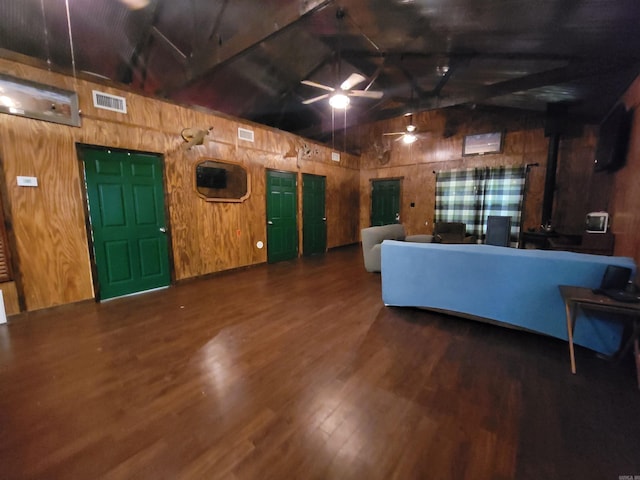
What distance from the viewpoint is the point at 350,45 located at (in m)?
4.44

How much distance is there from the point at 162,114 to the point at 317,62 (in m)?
3.22

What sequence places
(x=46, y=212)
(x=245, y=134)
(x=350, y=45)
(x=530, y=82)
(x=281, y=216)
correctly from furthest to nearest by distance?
(x=281, y=216)
(x=245, y=134)
(x=350, y=45)
(x=530, y=82)
(x=46, y=212)

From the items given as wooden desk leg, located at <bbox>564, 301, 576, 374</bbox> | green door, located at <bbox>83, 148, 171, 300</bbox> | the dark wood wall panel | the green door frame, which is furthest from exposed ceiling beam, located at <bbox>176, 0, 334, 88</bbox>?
the green door frame

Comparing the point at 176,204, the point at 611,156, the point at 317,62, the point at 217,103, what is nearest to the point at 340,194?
the point at 317,62

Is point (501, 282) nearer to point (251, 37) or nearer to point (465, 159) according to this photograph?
point (251, 37)

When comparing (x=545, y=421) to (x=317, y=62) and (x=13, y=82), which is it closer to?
(x=13, y=82)

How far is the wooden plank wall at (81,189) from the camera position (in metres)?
2.69

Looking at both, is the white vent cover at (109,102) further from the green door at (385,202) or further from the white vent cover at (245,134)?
the green door at (385,202)

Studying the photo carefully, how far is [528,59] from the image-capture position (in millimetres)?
3508

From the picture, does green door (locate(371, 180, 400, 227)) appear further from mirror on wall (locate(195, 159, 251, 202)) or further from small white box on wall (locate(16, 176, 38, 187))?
small white box on wall (locate(16, 176, 38, 187))

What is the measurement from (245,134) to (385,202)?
4377 millimetres

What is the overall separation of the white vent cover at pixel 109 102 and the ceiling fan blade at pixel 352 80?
281 cm

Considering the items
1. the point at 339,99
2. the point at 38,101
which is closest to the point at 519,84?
the point at 339,99

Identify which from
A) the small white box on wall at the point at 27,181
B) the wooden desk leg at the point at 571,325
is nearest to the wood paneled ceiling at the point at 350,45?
the small white box on wall at the point at 27,181
